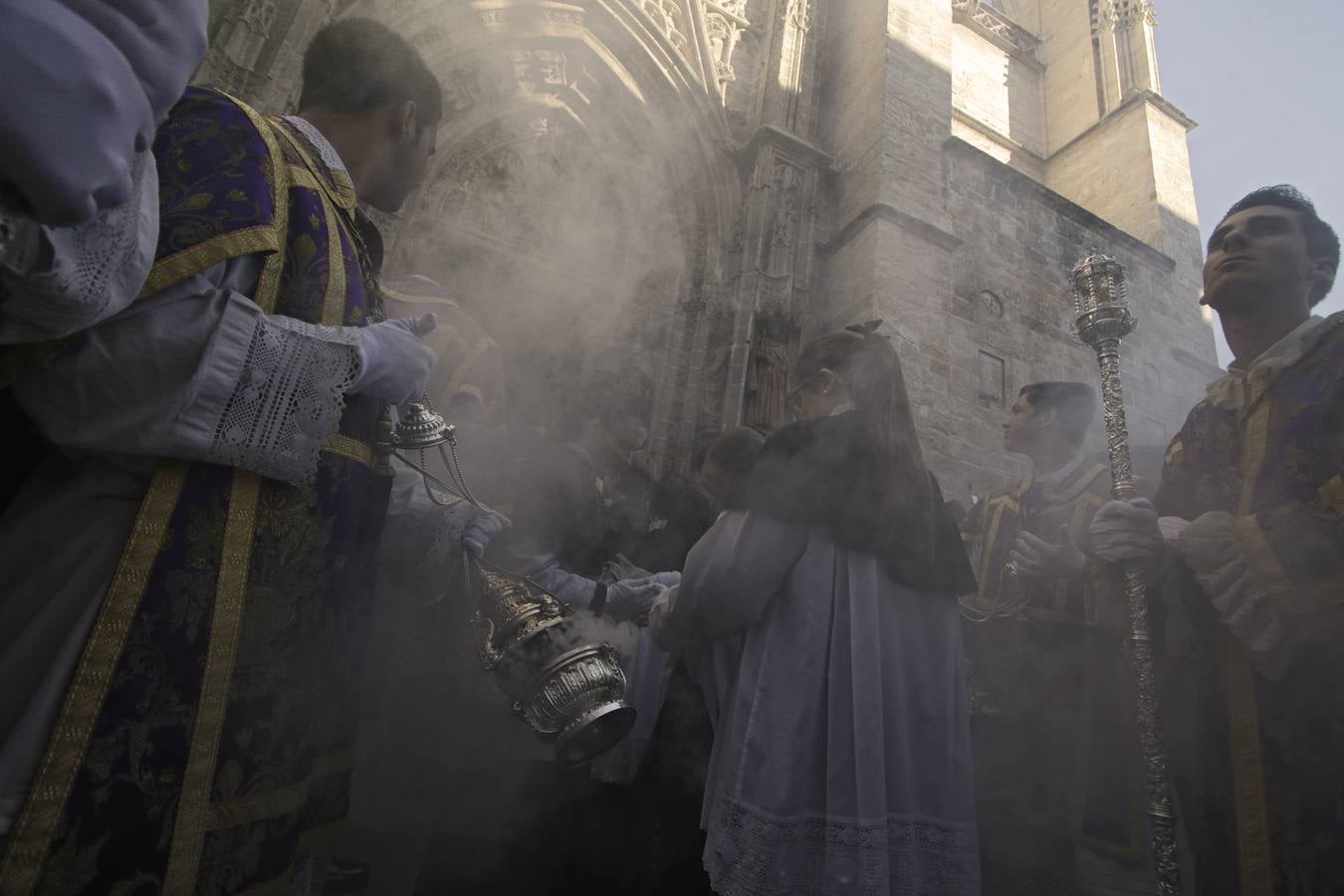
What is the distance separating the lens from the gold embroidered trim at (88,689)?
→ 84cm

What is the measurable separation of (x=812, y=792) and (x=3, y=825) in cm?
153

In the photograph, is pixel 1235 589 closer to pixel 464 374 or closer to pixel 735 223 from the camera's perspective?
pixel 464 374

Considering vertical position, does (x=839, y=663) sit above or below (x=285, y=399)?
below

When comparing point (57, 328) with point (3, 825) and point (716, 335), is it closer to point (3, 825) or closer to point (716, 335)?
point (3, 825)

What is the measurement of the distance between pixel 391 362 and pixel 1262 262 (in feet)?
7.77

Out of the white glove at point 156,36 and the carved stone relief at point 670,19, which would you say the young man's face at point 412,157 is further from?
the carved stone relief at point 670,19

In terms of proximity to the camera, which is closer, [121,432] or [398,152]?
[121,432]

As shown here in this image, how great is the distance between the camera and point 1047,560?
2.56 meters

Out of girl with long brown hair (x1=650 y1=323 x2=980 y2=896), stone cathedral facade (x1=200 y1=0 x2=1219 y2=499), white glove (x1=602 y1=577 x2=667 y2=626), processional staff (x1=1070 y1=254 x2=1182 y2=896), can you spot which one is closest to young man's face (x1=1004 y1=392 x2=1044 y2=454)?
processional staff (x1=1070 y1=254 x2=1182 y2=896)

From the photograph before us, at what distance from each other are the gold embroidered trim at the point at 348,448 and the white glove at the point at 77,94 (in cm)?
62

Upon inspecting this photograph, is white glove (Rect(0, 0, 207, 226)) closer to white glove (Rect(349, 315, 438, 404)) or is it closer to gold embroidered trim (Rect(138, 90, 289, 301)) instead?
gold embroidered trim (Rect(138, 90, 289, 301))

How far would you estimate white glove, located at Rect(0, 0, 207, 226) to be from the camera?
23.7 inches

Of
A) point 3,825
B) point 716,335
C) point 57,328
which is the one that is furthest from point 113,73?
point 716,335

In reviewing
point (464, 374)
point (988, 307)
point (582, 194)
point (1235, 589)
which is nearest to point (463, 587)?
point (464, 374)
